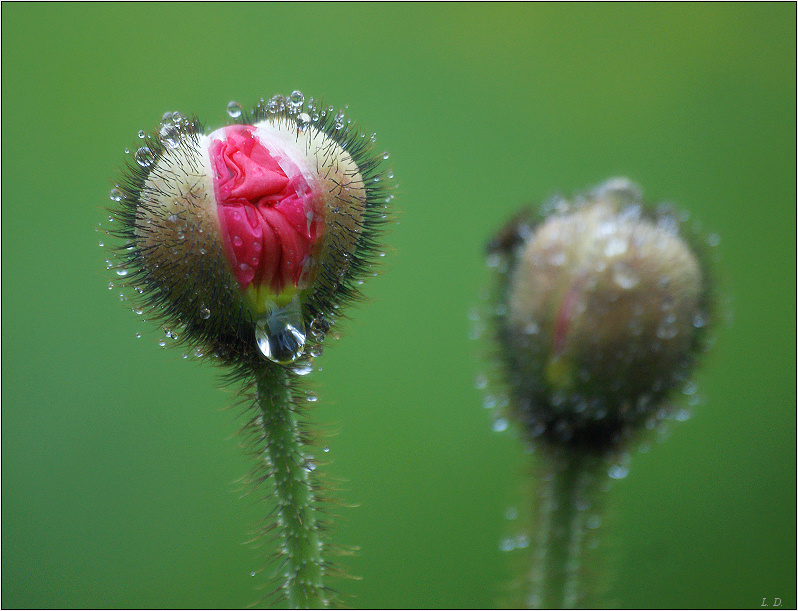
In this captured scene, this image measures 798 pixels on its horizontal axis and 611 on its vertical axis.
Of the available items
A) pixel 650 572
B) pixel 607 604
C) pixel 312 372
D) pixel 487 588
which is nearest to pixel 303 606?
pixel 312 372

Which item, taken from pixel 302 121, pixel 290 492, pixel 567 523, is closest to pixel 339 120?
pixel 302 121

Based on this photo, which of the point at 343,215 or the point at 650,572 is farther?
the point at 650,572

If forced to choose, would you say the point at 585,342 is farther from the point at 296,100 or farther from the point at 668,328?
the point at 296,100

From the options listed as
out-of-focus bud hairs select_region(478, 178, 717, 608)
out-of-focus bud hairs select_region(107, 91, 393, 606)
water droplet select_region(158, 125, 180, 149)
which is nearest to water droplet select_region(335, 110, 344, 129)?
out-of-focus bud hairs select_region(107, 91, 393, 606)

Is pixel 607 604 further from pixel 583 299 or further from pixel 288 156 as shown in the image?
pixel 288 156

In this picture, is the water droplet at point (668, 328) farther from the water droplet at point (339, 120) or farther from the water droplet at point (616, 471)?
the water droplet at point (339, 120)

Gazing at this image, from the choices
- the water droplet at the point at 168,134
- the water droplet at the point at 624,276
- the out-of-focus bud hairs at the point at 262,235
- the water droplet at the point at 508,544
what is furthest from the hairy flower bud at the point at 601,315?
the water droplet at the point at 168,134
